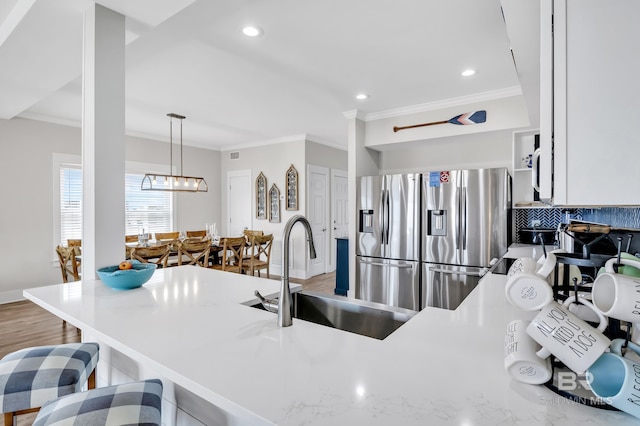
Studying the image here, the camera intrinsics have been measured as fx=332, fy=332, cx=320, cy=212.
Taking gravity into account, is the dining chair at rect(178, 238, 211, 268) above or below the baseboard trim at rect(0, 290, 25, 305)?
above

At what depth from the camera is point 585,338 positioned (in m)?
0.62

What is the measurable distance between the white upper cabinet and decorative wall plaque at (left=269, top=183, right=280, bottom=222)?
5.53m

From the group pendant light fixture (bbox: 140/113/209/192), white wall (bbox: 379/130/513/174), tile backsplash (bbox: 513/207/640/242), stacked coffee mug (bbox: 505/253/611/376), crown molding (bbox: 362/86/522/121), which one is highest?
crown molding (bbox: 362/86/522/121)

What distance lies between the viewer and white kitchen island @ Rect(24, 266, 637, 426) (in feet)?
2.15

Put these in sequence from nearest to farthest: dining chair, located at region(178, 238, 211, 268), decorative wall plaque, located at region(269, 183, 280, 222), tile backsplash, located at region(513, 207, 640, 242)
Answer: tile backsplash, located at region(513, 207, 640, 242) → dining chair, located at region(178, 238, 211, 268) → decorative wall plaque, located at region(269, 183, 280, 222)

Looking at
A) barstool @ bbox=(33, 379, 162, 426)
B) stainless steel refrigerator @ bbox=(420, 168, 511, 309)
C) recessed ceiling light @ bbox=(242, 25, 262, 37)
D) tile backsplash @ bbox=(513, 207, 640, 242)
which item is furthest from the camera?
stainless steel refrigerator @ bbox=(420, 168, 511, 309)

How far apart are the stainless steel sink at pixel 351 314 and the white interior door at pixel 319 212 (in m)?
4.13

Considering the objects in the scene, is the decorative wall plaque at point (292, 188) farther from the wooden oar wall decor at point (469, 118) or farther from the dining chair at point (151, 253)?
the wooden oar wall decor at point (469, 118)

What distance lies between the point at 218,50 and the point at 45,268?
4124mm

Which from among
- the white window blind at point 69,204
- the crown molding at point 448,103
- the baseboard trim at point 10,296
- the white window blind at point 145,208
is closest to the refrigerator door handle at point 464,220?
the crown molding at point 448,103

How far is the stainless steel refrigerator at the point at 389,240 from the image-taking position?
3.68 metres

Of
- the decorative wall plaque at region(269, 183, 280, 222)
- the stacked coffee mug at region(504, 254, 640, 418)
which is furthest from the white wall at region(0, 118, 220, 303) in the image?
the stacked coffee mug at region(504, 254, 640, 418)

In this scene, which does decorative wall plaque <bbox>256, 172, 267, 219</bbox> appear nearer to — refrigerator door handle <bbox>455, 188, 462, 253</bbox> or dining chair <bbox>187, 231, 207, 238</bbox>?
dining chair <bbox>187, 231, 207, 238</bbox>

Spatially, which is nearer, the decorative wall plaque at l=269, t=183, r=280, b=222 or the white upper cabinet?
the white upper cabinet
